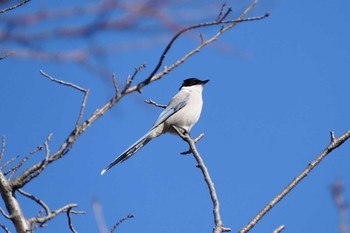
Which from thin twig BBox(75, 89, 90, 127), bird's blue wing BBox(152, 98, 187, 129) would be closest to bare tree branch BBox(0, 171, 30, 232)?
thin twig BBox(75, 89, 90, 127)

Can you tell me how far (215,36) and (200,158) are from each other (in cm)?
130

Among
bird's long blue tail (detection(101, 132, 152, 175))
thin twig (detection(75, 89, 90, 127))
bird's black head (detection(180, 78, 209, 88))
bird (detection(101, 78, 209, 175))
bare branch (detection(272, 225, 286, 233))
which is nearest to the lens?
thin twig (detection(75, 89, 90, 127))

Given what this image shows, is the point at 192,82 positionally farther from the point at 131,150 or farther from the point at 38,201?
the point at 38,201

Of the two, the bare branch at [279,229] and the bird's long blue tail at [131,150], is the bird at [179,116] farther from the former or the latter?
the bare branch at [279,229]

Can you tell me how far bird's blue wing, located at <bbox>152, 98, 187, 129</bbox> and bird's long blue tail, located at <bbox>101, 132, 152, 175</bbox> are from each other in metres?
0.30

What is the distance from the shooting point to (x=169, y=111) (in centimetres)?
659

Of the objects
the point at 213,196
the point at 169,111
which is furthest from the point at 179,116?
the point at 213,196

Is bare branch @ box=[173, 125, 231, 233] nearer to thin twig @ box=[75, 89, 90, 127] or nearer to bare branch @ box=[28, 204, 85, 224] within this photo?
bare branch @ box=[28, 204, 85, 224]

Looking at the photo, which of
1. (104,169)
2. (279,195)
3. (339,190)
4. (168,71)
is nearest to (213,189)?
(279,195)

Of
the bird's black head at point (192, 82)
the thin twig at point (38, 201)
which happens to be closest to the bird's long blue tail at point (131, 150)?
the bird's black head at point (192, 82)

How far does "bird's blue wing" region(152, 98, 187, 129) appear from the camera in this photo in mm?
6496

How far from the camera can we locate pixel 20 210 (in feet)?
7.87

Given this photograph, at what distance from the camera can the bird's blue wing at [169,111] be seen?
21.3 ft

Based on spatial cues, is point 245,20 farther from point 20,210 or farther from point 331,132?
point 20,210
